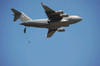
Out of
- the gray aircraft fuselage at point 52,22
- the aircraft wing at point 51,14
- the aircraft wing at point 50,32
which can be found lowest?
the aircraft wing at point 50,32

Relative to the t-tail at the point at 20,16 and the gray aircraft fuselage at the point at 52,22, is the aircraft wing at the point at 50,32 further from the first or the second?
the t-tail at the point at 20,16

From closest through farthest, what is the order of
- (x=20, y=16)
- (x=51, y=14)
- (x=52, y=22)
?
(x=51, y=14) → (x=52, y=22) → (x=20, y=16)

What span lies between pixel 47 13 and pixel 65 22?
138 inches

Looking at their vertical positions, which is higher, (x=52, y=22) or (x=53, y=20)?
(x=53, y=20)

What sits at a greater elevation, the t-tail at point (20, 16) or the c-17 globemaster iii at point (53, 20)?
the t-tail at point (20, 16)

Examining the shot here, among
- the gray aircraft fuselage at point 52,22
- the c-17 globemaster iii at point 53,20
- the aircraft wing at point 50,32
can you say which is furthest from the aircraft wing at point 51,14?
the aircraft wing at point 50,32

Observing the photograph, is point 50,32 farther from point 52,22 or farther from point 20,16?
point 20,16

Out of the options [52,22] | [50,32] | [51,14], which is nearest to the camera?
[51,14]

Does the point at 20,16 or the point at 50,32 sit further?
the point at 50,32

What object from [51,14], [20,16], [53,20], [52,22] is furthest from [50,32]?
[20,16]

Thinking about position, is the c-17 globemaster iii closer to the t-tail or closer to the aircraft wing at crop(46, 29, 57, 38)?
the t-tail

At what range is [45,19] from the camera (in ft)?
99.2

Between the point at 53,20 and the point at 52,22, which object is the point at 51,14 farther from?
the point at 52,22

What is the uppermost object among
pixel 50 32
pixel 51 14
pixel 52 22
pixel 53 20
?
pixel 51 14
